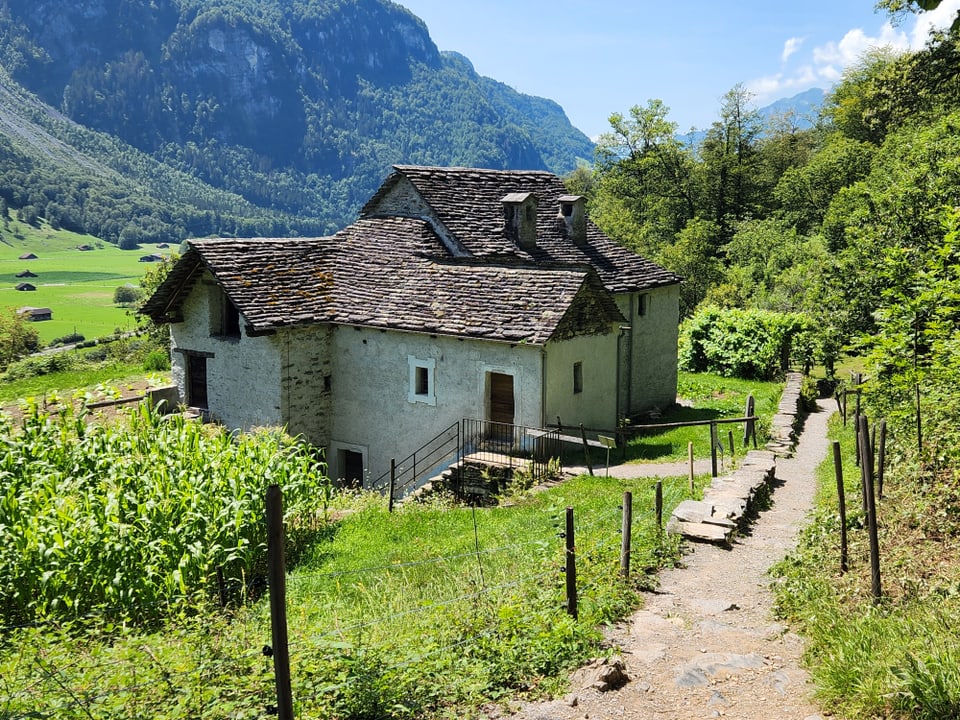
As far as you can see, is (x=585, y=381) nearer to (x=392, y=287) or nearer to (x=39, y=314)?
(x=392, y=287)

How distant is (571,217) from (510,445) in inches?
412

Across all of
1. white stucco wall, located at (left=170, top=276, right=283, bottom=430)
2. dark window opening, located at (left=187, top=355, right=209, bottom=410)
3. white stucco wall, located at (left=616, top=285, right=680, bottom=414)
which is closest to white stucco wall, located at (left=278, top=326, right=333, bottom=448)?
white stucco wall, located at (left=170, top=276, right=283, bottom=430)

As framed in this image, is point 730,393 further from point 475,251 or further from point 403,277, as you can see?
point 403,277

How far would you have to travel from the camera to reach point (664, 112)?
213 ft

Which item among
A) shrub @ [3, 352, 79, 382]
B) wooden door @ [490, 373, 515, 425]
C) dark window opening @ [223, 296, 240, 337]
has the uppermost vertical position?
dark window opening @ [223, 296, 240, 337]

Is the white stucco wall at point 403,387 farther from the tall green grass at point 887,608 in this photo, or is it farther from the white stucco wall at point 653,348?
the tall green grass at point 887,608

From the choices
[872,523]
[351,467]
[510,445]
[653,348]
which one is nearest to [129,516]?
[872,523]

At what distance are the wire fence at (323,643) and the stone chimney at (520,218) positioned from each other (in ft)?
51.6

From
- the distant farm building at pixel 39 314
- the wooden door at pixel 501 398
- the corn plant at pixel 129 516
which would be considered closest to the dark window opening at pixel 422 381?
the wooden door at pixel 501 398

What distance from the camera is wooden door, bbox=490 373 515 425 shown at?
70.3ft

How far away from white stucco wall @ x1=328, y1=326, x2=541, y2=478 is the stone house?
40 mm

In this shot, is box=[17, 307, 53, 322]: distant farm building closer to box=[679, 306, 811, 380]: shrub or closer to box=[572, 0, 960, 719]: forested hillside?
box=[572, 0, 960, 719]: forested hillside

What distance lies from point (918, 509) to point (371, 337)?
598 inches

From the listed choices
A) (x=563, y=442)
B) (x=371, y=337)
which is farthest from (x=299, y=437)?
(x=563, y=442)
